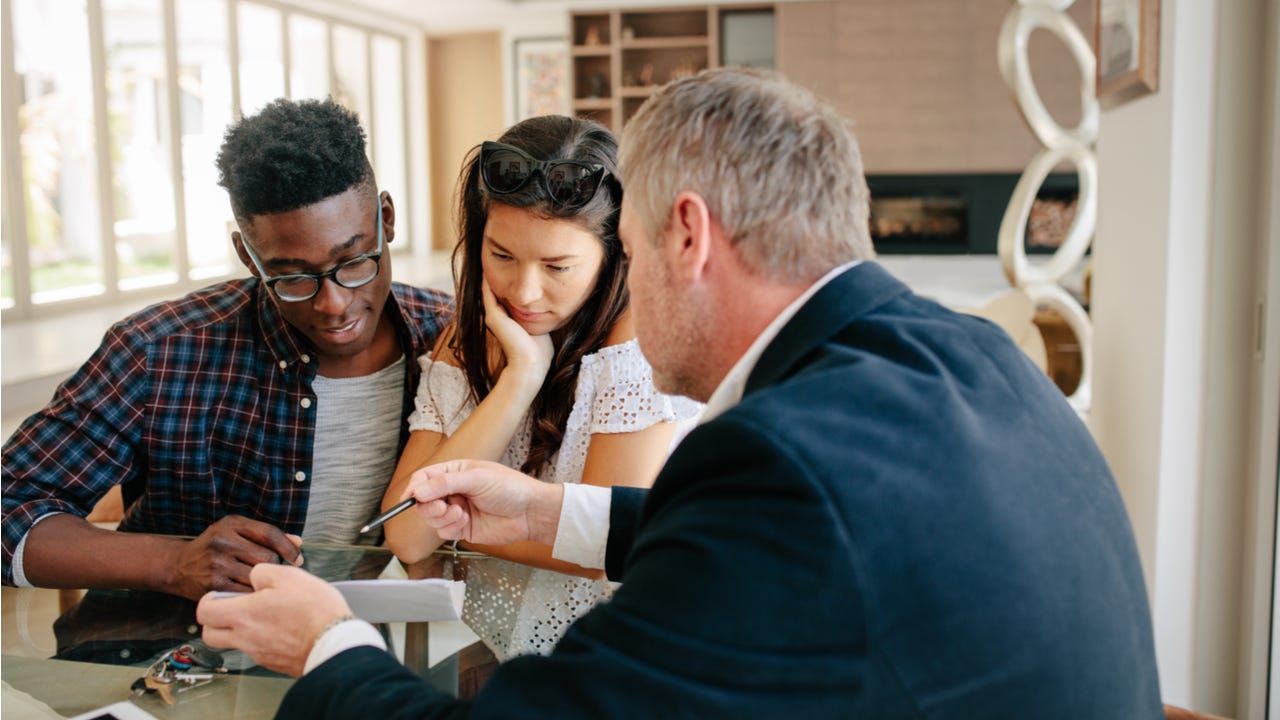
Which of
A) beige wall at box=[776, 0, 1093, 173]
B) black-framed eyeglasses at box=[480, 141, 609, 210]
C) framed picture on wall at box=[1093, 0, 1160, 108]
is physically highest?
beige wall at box=[776, 0, 1093, 173]

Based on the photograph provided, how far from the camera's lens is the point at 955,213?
27.3 feet

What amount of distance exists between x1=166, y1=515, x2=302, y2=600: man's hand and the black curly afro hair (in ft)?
1.52

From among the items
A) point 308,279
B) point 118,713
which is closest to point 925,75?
point 308,279

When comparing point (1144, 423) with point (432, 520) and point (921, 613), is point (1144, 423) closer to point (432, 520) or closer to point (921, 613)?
point (432, 520)

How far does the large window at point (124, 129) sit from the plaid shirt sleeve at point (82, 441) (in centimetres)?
329

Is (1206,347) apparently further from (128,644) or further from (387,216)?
(128,644)

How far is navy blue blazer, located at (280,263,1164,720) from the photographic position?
0.74 meters

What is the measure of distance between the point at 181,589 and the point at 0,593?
290 millimetres

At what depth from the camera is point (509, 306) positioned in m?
1.62

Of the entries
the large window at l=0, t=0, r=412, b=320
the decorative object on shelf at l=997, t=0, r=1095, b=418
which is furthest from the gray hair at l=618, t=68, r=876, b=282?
the large window at l=0, t=0, r=412, b=320

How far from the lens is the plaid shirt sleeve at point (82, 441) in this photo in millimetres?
1623

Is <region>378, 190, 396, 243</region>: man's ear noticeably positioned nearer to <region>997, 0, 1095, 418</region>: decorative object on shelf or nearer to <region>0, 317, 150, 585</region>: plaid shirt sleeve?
<region>0, 317, 150, 585</region>: plaid shirt sleeve

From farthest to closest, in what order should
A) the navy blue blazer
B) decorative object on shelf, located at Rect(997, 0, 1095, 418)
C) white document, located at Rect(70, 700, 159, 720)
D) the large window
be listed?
the large window < decorative object on shelf, located at Rect(997, 0, 1095, 418) < white document, located at Rect(70, 700, 159, 720) < the navy blue blazer

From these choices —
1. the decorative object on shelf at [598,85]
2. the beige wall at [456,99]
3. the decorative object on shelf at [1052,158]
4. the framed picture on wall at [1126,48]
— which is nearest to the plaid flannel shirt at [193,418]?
the framed picture on wall at [1126,48]
